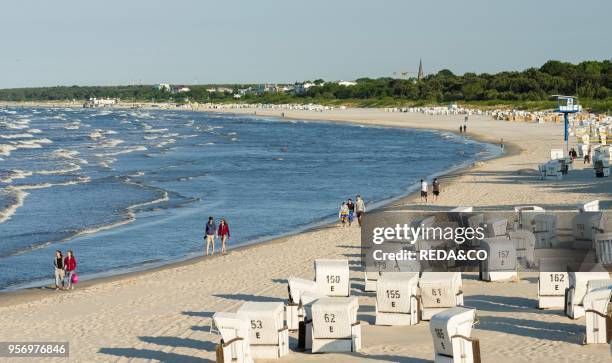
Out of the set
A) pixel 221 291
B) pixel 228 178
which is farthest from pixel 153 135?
pixel 221 291

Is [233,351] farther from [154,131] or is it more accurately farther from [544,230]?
[154,131]

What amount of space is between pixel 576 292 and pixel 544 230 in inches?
113

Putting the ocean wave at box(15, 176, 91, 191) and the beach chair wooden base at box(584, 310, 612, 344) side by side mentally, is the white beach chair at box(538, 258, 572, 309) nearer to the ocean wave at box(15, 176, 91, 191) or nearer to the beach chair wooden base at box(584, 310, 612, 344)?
the beach chair wooden base at box(584, 310, 612, 344)

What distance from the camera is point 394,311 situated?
16.4 m

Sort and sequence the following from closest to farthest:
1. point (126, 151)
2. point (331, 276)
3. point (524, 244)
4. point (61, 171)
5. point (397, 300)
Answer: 1. point (397, 300)
2. point (331, 276)
3. point (524, 244)
4. point (61, 171)
5. point (126, 151)

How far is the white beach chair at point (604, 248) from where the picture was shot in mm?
18688

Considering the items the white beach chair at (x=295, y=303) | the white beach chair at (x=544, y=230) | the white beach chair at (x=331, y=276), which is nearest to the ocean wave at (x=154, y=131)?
the white beach chair at (x=331, y=276)

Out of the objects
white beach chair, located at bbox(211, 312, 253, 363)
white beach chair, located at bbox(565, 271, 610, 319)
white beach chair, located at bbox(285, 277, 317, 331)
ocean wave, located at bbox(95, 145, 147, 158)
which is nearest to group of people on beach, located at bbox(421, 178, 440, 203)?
white beach chair, located at bbox(285, 277, 317, 331)

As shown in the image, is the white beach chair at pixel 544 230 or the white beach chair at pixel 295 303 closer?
the white beach chair at pixel 295 303

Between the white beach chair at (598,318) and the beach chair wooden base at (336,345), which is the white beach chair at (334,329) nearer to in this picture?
the beach chair wooden base at (336,345)

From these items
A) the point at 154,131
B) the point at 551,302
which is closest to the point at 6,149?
the point at 154,131

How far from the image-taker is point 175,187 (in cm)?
4831
